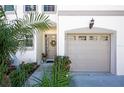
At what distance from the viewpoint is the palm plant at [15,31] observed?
21.6 feet

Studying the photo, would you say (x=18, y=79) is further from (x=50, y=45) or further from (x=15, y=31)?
(x=50, y=45)

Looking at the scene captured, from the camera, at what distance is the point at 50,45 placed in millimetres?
28953

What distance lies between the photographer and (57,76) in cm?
526

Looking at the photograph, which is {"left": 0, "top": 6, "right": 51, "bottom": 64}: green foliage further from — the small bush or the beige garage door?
the beige garage door

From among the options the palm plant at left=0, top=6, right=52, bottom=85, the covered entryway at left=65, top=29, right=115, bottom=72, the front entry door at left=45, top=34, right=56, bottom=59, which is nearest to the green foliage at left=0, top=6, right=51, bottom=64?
the palm plant at left=0, top=6, right=52, bottom=85

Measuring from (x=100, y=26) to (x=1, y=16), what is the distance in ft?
44.3

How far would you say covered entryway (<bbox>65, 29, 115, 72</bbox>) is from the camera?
21.5m

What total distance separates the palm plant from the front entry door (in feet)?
70.2

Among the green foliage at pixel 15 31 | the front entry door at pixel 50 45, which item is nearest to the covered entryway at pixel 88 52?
the front entry door at pixel 50 45

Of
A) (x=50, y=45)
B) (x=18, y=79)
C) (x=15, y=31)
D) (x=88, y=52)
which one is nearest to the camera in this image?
(x=18, y=79)

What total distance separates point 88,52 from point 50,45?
7951 mm

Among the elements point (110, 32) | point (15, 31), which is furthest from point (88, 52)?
point (15, 31)

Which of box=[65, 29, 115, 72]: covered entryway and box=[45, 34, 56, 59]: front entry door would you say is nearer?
box=[65, 29, 115, 72]: covered entryway
